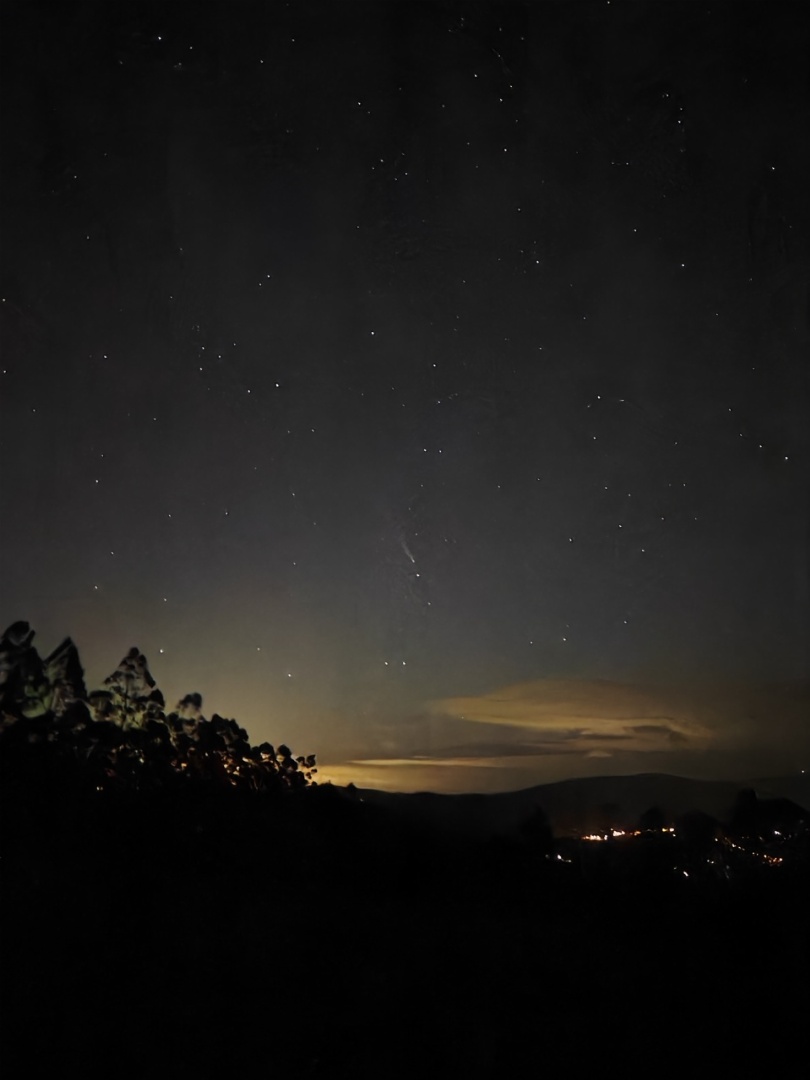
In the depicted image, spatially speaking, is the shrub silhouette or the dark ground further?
the shrub silhouette

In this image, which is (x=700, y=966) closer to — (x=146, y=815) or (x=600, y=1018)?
(x=600, y=1018)

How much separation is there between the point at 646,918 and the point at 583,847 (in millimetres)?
7658

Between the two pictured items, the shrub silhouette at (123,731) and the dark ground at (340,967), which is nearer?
the dark ground at (340,967)

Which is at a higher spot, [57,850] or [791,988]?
[57,850]

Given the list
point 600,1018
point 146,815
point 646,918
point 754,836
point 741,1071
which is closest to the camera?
point 741,1071

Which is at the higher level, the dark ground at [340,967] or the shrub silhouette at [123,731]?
the shrub silhouette at [123,731]

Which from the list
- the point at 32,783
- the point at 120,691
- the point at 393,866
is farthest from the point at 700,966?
the point at 120,691

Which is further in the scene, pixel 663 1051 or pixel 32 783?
pixel 32 783

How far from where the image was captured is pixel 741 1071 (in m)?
7.48

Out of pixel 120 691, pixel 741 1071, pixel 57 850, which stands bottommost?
pixel 741 1071

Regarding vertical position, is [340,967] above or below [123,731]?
below

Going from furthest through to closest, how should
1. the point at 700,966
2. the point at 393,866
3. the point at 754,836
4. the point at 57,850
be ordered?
1. the point at 754,836
2. the point at 393,866
3. the point at 57,850
4. the point at 700,966

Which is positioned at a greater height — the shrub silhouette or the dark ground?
the shrub silhouette

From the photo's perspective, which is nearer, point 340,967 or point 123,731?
point 340,967
